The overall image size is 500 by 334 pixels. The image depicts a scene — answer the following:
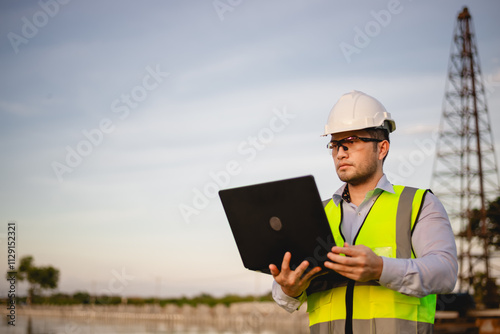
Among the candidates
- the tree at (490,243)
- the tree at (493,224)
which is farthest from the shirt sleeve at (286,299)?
the tree at (493,224)

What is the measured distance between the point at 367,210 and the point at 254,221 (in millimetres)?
707

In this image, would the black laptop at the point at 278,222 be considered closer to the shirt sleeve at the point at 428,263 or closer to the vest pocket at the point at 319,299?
the vest pocket at the point at 319,299

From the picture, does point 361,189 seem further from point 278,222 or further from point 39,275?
point 39,275

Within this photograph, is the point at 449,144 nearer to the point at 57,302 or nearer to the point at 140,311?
the point at 140,311

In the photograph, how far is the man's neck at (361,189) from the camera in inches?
119

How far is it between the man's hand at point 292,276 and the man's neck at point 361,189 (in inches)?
24.9

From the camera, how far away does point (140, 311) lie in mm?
57031

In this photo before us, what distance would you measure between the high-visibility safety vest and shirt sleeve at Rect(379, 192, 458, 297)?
7cm

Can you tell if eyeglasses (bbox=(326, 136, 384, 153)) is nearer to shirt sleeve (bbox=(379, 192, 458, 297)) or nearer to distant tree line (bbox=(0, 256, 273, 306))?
shirt sleeve (bbox=(379, 192, 458, 297))

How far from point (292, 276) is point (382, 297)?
Answer: 0.48 meters

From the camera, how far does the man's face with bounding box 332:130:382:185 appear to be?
9.73 feet

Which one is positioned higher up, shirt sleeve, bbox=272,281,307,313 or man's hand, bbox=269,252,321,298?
man's hand, bbox=269,252,321,298

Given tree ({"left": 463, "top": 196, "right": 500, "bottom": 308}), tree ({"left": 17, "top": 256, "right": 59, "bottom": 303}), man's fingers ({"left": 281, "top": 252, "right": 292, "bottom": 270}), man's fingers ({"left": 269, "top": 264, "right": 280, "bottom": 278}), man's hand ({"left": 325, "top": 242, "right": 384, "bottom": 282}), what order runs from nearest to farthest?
1. man's hand ({"left": 325, "top": 242, "right": 384, "bottom": 282})
2. man's fingers ({"left": 281, "top": 252, "right": 292, "bottom": 270})
3. man's fingers ({"left": 269, "top": 264, "right": 280, "bottom": 278})
4. tree ({"left": 463, "top": 196, "right": 500, "bottom": 308})
5. tree ({"left": 17, "top": 256, "right": 59, "bottom": 303})

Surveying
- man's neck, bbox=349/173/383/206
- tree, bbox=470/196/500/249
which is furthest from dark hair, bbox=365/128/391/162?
tree, bbox=470/196/500/249
